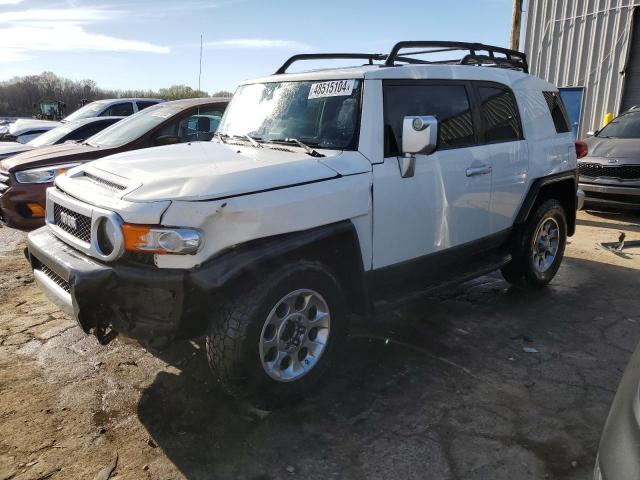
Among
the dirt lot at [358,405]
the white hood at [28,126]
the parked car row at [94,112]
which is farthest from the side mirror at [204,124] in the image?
the white hood at [28,126]

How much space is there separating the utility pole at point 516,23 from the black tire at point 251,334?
1239 cm

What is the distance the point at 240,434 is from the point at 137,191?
4.67 ft

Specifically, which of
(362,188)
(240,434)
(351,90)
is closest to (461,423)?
(240,434)

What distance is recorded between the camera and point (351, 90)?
3445mm

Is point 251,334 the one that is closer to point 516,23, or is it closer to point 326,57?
point 326,57

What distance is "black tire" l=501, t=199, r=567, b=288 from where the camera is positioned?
473 cm

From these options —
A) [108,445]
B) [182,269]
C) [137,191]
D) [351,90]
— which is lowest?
[108,445]

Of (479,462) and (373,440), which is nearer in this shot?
(479,462)

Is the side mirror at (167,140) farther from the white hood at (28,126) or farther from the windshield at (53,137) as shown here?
the white hood at (28,126)

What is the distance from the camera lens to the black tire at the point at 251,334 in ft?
8.91

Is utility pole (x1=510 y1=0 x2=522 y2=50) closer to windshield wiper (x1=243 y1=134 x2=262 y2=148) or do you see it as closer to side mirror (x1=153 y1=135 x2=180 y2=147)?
side mirror (x1=153 y1=135 x2=180 y2=147)

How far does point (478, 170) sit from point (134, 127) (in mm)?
4226

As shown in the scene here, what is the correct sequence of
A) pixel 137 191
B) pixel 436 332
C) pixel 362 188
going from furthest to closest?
pixel 436 332
pixel 362 188
pixel 137 191

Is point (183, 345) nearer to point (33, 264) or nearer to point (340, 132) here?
point (33, 264)
